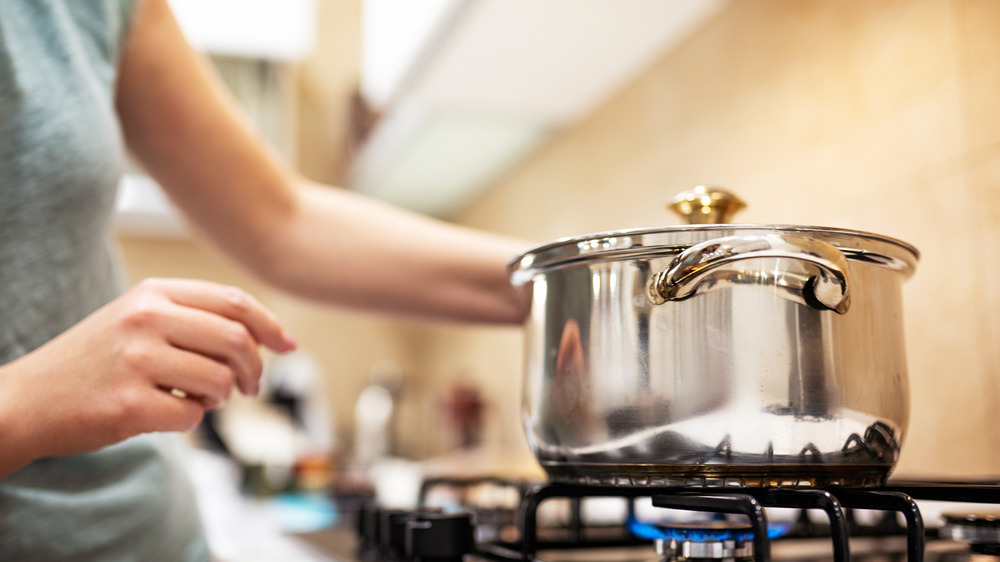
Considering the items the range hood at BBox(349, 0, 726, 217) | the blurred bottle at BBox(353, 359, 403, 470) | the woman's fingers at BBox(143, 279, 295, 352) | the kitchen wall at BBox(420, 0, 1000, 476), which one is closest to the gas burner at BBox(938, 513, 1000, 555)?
the kitchen wall at BBox(420, 0, 1000, 476)

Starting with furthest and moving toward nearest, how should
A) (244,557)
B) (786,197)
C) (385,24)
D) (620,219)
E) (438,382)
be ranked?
(438,382), (385,24), (620,219), (786,197), (244,557)

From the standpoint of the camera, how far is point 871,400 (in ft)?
1.27

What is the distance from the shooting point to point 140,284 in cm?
41

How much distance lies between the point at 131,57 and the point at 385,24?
0.96 m

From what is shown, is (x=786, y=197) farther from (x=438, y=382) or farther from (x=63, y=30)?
(x=438, y=382)

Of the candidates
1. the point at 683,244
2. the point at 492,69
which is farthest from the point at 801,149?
the point at 683,244

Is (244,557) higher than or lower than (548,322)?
lower

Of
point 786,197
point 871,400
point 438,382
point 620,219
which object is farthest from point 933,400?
point 438,382

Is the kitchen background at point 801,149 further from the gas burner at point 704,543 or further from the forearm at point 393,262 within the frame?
the gas burner at point 704,543

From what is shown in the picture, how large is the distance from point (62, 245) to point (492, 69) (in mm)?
823

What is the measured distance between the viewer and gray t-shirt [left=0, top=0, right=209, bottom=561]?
46 cm

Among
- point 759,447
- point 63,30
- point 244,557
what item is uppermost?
point 63,30

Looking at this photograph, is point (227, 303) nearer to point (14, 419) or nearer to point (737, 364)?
point (14, 419)

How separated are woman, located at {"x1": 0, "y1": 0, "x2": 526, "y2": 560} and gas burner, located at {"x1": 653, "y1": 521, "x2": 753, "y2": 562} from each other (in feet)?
0.73
